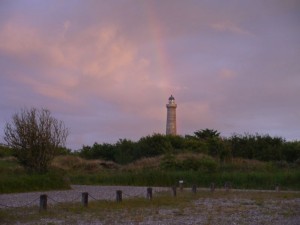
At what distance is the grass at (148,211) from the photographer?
53.3ft

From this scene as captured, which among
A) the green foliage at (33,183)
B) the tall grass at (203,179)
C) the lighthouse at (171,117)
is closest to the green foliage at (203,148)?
the lighthouse at (171,117)

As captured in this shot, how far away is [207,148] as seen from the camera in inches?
2223

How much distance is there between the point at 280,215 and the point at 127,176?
887 inches

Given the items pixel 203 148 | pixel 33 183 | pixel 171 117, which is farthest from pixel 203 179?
pixel 171 117

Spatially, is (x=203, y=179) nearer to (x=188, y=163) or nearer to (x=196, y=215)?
(x=188, y=163)

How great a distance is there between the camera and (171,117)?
66.5 m

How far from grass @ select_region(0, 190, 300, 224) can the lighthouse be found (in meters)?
41.5

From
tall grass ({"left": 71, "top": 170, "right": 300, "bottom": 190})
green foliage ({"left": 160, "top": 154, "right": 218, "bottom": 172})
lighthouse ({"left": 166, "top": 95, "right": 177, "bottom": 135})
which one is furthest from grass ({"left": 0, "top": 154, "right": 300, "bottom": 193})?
lighthouse ({"left": 166, "top": 95, "right": 177, "bottom": 135})

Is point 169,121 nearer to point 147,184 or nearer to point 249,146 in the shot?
point 249,146

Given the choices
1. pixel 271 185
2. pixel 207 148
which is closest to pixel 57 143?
pixel 271 185

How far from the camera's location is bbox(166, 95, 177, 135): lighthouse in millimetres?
65494

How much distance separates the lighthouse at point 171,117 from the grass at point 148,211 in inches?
1632

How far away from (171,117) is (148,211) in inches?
1887

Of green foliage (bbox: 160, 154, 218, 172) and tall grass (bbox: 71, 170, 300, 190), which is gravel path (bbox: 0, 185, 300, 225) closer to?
tall grass (bbox: 71, 170, 300, 190)
